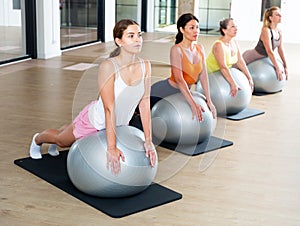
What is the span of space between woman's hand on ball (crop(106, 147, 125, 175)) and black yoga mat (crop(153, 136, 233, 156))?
1.05 metres

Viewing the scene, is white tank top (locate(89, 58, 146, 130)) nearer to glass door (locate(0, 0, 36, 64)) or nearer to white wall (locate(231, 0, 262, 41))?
glass door (locate(0, 0, 36, 64))

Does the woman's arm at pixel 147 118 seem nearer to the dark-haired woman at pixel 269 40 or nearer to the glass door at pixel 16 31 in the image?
the dark-haired woman at pixel 269 40

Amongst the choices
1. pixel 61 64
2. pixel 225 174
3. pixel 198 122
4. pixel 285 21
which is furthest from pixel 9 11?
pixel 285 21

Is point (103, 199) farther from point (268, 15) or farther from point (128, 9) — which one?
point (128, 9)

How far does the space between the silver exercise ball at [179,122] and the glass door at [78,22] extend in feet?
18.3

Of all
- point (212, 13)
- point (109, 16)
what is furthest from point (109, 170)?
point (212, 13)

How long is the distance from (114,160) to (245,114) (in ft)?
8.55

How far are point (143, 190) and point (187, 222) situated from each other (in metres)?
0.43

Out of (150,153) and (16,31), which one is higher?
(16,31)

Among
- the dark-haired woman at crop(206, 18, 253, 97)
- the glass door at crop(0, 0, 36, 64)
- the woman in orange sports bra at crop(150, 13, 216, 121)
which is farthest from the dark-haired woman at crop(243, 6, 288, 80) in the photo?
the glass door at crop(0, 0, 36, 64)

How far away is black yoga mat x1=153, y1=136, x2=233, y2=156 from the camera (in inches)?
155

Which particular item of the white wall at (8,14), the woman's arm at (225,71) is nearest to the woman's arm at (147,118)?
the woman's arm at (225,71)

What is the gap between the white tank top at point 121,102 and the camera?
2.89 meters

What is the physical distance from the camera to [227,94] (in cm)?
481
